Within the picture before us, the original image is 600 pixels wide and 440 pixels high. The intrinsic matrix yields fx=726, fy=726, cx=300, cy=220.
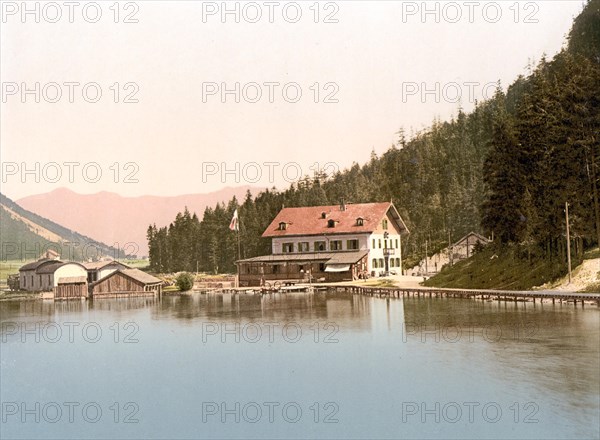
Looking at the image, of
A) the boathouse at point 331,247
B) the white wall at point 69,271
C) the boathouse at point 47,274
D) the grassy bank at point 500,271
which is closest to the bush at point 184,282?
the boathouse at point 331,247

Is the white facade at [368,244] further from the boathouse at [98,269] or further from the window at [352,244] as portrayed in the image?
the boathouse at [98,269]

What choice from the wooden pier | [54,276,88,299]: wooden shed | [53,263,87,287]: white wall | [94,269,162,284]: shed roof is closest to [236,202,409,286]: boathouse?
the wooden pier

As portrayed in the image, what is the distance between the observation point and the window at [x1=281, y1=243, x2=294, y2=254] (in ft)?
289

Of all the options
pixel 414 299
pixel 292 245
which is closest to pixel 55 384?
pixel 414 299

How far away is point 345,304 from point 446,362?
2893cm

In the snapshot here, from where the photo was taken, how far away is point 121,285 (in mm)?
79000

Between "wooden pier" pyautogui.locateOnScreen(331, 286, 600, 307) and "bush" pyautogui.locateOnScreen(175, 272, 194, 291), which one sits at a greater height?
"bush" pyautogui.locateOnScreen(175, 272, 194, 291)

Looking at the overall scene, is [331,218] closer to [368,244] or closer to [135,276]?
[368,244]

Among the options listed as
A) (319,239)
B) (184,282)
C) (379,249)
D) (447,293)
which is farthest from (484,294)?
(184,282)

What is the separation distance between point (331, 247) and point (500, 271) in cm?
2804

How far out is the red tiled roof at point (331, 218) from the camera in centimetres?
8525

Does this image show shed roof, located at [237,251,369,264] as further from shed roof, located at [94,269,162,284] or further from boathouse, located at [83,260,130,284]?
boathouse, located at [83,260,130,284]

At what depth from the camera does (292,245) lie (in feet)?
289

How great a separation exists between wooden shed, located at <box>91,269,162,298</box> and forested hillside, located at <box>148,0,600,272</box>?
25.9m
